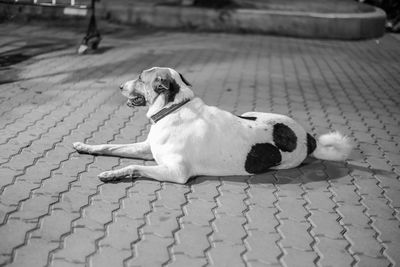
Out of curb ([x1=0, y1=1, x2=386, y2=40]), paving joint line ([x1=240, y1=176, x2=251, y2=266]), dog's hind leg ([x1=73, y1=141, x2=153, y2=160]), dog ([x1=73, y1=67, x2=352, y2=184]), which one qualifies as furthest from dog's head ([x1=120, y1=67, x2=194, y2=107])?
curb ([x1=0, y1=1, x2=386, y2=40])

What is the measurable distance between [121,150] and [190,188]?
1086 millimetres

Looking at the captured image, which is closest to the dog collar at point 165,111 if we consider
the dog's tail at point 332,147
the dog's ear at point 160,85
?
the dog's ear at point 160,85

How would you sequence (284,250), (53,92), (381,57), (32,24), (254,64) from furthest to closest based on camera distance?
(32,24)
(381,57)
(254,64)
(53,92)
(284,250)

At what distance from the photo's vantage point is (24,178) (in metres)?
5.09

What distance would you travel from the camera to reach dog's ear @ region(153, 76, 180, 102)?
5.05 metres

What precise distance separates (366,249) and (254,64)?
7510 millimetres

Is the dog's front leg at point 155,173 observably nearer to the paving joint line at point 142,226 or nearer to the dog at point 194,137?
the dog at point 194,137

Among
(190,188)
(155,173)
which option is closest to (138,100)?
(155,173)

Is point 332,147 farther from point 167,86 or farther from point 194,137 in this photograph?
point 167,86

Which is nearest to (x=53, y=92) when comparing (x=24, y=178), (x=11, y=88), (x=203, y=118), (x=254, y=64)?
(x=11, y=88)

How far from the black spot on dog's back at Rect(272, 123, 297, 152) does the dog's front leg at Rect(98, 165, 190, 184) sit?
101 centimetres

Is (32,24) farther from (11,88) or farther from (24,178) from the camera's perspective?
(24,178)

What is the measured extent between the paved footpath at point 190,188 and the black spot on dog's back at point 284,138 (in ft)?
1.18

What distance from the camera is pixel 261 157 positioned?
5258mm
